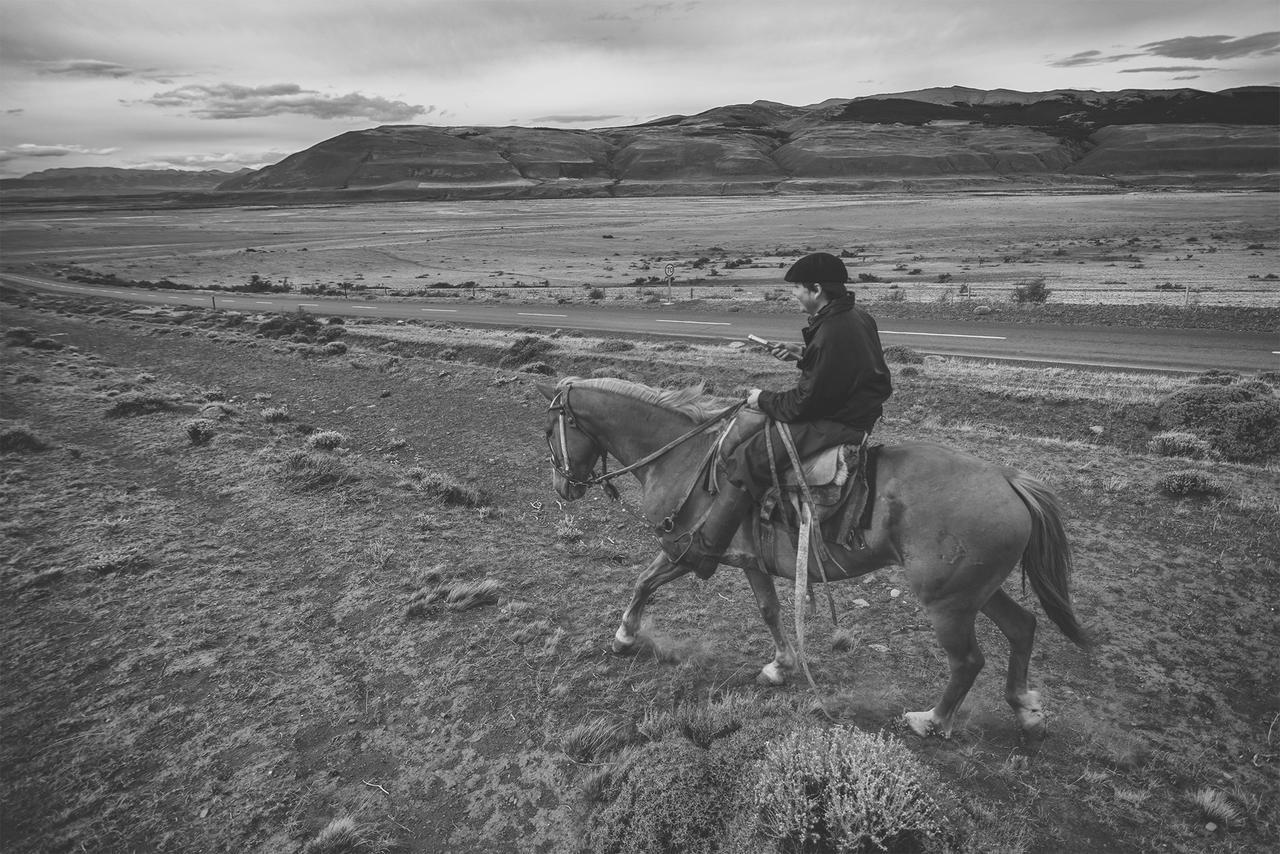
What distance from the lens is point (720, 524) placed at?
5473 mm

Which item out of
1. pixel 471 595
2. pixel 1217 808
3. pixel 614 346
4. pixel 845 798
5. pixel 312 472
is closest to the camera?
pixel 845 798

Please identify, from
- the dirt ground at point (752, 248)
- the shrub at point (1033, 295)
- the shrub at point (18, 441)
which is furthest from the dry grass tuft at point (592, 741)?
the dirt ground at point (752, 248)

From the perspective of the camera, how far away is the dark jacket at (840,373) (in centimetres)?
473

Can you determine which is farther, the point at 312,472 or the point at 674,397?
the point at 312,472

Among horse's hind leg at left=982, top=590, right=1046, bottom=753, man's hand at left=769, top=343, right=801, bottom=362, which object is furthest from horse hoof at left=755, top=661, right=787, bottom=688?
man's hand at left=769, top=343, right=801, bottom=362

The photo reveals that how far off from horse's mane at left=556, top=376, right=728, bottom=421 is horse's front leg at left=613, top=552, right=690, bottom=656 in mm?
1369

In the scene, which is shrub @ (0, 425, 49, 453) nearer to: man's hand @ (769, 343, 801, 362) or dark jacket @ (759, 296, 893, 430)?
man's hand @ (769, 343, 801, 362)

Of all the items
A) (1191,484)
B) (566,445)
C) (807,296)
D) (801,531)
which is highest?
(807,296)

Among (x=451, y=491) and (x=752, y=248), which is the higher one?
(x=752, y=248)

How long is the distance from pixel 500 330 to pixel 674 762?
24514mm

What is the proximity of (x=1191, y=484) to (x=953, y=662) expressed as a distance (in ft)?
22.7

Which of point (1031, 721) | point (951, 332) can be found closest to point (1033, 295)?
point (951, 332)

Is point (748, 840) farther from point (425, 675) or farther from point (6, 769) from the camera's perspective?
point (6, 769)

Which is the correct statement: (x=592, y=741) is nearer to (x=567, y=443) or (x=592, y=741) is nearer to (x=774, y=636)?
(x=774, y=636)
